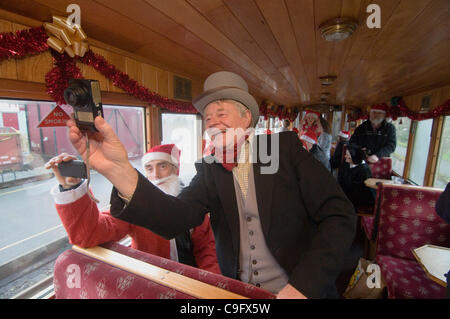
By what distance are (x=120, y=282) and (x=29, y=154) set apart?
4.61 ft

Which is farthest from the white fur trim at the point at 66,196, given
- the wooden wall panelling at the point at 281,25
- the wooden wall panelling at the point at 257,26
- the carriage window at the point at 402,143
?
the carriage window at the point at 402,143

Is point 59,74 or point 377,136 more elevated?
point 59,74

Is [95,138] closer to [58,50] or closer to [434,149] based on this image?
[58,50]

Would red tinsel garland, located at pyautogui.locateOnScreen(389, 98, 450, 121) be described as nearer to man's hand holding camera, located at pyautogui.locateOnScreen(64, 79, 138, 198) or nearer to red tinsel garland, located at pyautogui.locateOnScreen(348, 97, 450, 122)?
red tinsel garland, located at pyautogui.locateOnScreen(348, 97, 450, 122)

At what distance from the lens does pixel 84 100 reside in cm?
63

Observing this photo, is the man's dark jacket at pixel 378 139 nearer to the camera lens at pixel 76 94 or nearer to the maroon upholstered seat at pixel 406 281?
the maroon upholstered seat at pixel 406 281

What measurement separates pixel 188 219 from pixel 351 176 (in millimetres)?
3692

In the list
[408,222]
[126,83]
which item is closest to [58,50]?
[126,83]

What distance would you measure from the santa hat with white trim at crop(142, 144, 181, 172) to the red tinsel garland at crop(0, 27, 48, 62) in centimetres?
95

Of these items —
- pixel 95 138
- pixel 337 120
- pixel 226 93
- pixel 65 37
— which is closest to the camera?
pixel 95 138

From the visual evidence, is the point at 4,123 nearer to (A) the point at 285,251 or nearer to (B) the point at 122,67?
(B) the point at 122,67

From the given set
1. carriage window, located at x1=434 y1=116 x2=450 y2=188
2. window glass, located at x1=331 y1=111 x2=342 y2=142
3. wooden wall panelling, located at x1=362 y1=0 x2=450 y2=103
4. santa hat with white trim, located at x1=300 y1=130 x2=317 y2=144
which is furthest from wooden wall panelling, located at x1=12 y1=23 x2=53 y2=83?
window glass, located at x1=331 y1=111 x2=342 y2=142

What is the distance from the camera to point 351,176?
3.77 meters
